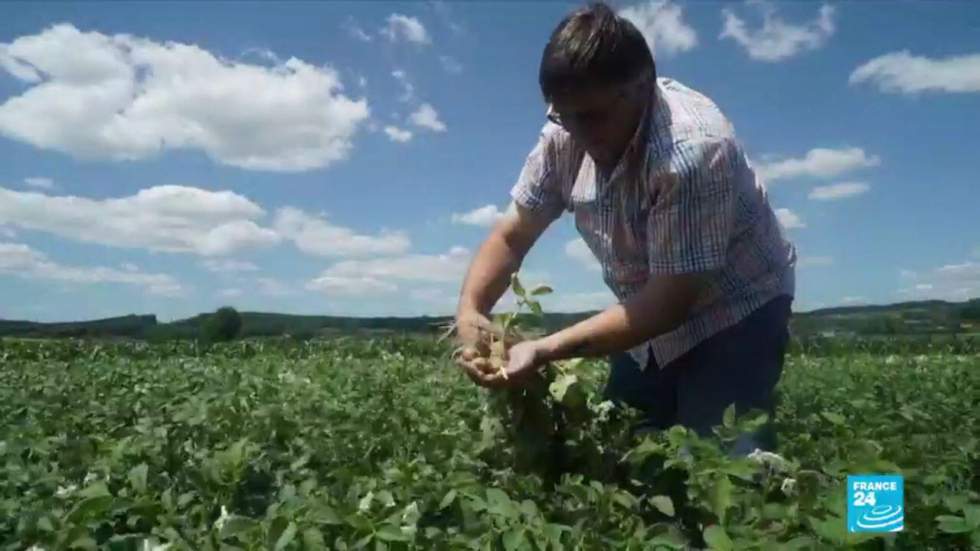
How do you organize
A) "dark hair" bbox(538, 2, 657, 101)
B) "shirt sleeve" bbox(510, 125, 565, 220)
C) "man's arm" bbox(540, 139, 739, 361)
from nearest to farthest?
"dark hair" bbox(538, 2, 657, 101)
"man's arm" bbox(540, 139, 739, 361)
"shirt sleeve" bbox(510, 125, 565, 220)

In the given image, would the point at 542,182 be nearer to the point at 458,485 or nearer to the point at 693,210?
the point at 693,210

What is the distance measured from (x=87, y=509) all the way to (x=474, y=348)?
104cm

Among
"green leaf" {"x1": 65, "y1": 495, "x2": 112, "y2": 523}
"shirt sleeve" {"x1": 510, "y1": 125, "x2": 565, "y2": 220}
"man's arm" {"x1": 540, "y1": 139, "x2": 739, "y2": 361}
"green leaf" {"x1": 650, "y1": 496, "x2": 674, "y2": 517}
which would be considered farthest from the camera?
"shirt sleeve" {"x1": 510, "y1": 125, "x2": 565, "y2": 220}

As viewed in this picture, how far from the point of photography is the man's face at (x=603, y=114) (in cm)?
254

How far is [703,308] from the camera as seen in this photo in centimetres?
293

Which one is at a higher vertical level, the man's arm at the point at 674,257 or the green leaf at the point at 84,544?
the man's arm at the point at 674,257

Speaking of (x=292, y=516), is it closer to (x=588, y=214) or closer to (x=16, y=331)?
(x=588, y=214)

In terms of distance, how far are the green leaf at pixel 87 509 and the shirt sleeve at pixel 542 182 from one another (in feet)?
4.91

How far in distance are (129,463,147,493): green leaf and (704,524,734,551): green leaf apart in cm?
121

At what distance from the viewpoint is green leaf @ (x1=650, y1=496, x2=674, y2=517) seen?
2348 mm

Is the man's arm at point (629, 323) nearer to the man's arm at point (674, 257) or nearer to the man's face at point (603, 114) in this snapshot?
the man's arm at point (674, 257)

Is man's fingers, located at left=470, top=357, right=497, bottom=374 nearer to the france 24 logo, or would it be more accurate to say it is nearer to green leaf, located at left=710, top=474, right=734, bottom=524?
green leaf, located at left=710, top=474, right=734, bottom=524

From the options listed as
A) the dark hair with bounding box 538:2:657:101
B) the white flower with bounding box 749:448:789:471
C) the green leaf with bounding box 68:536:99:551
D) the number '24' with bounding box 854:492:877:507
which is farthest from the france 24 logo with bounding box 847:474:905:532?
the green leaf with bounding box 68:536:99:551

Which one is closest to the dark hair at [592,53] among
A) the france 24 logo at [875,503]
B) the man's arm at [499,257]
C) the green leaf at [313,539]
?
the man's arm at [499,257]
